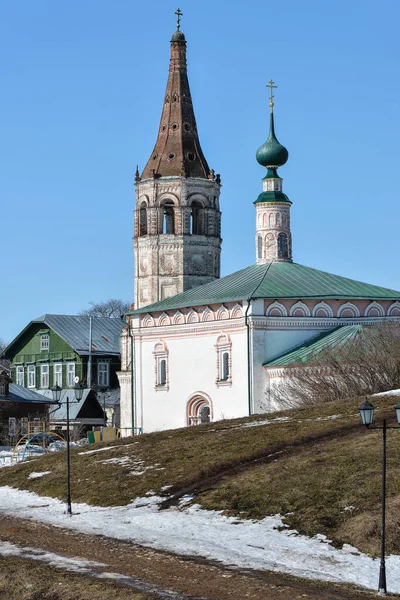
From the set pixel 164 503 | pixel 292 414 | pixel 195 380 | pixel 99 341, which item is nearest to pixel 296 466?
pixel 164 503

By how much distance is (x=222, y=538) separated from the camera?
21.4m

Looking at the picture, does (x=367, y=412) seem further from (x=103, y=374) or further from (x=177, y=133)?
(x=103, y=374)

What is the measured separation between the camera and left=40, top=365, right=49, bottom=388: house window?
246 feet

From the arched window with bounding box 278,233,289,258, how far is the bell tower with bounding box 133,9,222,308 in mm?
16151

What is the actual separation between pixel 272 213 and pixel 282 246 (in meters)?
1.43

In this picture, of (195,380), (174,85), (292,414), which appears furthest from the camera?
(174,85)

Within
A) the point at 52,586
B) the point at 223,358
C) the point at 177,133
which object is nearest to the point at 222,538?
the point at 52,586

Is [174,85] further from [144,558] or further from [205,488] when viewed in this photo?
[144,558]

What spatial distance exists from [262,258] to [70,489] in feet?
81.1

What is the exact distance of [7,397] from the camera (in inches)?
2324

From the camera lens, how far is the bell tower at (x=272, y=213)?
165 feet

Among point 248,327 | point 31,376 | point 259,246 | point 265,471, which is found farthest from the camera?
point 31,376

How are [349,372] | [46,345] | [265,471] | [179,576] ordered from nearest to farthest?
[179,576] → [265,471] → [349,372] → [46,345]

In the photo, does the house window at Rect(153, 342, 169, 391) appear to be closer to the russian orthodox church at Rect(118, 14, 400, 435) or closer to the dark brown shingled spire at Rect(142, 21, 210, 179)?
the russian orthodox church at Rect(118, 14, 400, 435)
